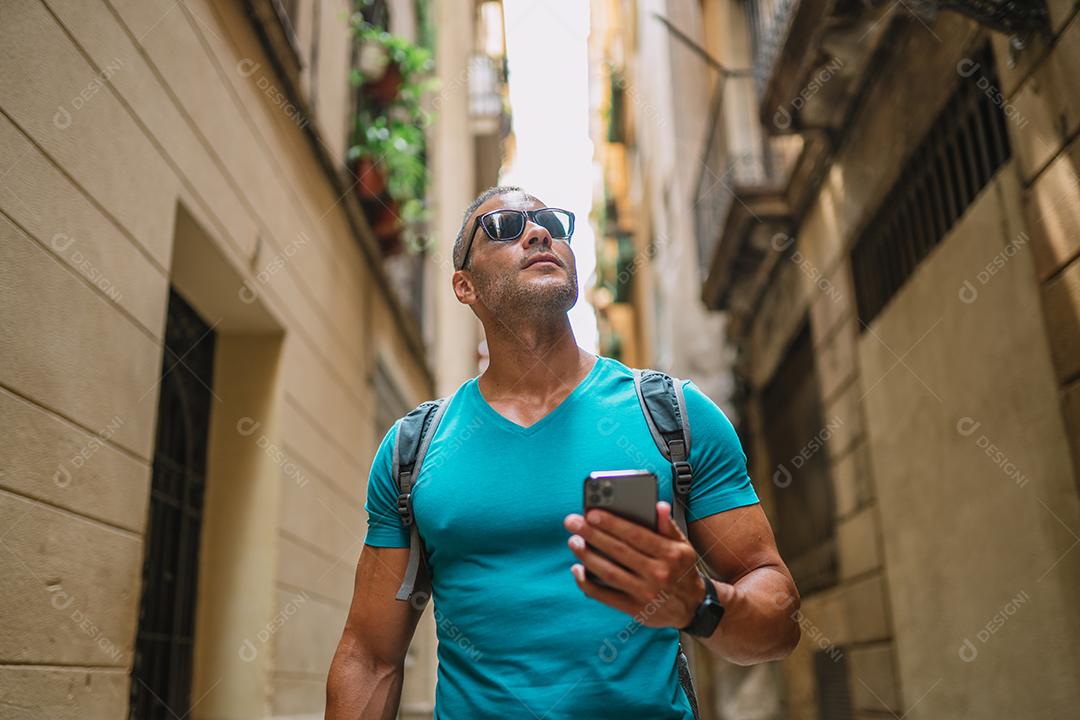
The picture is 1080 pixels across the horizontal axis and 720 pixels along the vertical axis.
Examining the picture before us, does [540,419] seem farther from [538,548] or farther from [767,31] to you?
[767,31]

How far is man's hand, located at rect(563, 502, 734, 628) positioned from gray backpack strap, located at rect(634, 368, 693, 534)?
1.61 ft

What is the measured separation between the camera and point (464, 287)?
3.03 metres

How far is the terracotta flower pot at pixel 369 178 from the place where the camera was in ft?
28.8

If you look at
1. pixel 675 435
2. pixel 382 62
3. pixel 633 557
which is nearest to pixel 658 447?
pixel 675 435

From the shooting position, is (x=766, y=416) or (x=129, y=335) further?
(x=766, y=416)

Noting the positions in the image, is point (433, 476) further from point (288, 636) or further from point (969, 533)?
point (288, 636)

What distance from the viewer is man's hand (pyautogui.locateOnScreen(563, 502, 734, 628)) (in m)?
1.82

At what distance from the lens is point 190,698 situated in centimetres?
581

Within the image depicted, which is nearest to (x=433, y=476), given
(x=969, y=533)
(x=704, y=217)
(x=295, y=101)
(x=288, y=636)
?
(x=969, y=533)

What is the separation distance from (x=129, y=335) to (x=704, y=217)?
9.55 meters

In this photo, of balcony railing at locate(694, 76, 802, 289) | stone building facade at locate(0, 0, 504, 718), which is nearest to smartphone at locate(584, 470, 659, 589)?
stone building facade at locate(0, 0, 504, 718)

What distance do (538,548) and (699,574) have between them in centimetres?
50

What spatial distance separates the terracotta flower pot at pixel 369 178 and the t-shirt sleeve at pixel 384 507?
255 inches

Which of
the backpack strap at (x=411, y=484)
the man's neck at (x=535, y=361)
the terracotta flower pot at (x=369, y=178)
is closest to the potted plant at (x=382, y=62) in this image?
the terracotta flower pot at (x=369, y=178)
